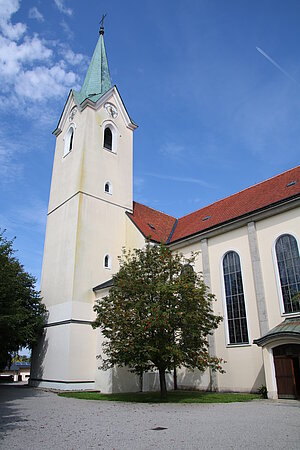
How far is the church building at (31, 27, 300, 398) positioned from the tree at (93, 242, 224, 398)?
3.32 meters

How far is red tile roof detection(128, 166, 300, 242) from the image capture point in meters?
20.0

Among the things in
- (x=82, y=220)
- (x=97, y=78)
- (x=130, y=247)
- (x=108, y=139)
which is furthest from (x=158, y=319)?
(x=97, y=78)

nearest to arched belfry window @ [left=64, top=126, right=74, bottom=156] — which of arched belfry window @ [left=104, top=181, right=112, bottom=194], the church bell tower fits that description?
the church bell tower

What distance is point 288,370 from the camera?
14781mm

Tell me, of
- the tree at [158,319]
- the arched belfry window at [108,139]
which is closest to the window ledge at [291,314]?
the tree at [158,319]

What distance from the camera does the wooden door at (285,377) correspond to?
1455 cm

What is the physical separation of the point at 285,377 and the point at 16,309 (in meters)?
12.7

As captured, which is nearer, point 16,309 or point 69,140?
point 16,309

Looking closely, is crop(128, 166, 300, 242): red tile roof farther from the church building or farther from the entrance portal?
the entrance portal

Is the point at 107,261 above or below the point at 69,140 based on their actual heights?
below

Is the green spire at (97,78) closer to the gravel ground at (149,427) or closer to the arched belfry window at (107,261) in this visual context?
the arched belfry window at (107,261)

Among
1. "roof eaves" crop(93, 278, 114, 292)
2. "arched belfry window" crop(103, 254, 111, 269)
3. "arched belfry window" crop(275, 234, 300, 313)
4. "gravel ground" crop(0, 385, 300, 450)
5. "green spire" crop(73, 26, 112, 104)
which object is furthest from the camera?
"green spire" crop(73, 26, 112, 104)

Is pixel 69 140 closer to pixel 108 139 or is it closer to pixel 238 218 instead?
pixel 108 139

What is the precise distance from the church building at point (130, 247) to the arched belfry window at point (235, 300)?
56 millimetres
